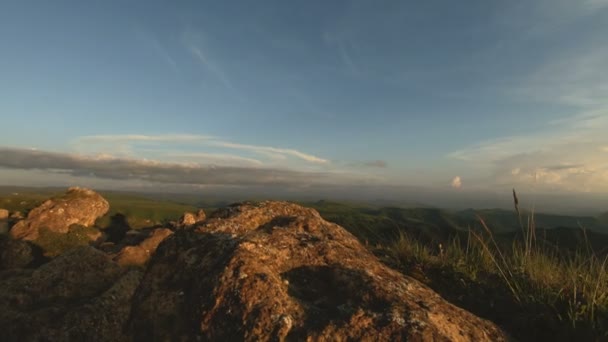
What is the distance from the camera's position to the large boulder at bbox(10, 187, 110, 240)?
7200 centimetres

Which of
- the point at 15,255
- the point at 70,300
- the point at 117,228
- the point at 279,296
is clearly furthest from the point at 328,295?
the point at 117,228

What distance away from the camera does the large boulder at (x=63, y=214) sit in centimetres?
7200

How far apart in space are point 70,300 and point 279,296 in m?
7.42

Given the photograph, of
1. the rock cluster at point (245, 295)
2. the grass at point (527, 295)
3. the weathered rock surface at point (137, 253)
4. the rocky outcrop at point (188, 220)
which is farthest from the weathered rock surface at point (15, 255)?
the grass at point (527, 295)

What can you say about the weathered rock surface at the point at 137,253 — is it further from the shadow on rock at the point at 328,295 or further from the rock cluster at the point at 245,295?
the shadow on rock at the point at 328,295

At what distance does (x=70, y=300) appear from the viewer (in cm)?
967

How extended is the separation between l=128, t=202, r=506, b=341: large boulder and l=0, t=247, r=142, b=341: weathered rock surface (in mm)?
2196

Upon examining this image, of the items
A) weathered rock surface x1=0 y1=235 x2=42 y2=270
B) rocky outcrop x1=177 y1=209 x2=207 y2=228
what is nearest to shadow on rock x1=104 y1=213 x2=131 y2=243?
weathered rock surface x1=0 y1=235 x2=42 y2=270

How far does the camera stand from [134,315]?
20.3 feet

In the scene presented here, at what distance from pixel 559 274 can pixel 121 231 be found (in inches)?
4069

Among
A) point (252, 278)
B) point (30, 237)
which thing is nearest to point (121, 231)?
point (30, 237)

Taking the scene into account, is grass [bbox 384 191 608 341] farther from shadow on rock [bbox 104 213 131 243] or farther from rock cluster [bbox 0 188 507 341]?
shadow on rock [bbox 104 213 131 243]

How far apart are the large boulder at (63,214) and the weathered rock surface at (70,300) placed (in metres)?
73.2

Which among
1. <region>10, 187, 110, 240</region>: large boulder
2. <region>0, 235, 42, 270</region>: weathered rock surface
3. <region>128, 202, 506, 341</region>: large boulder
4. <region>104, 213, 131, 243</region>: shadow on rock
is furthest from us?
<region>104, 213, 131, 243</region>: shadow on rock
